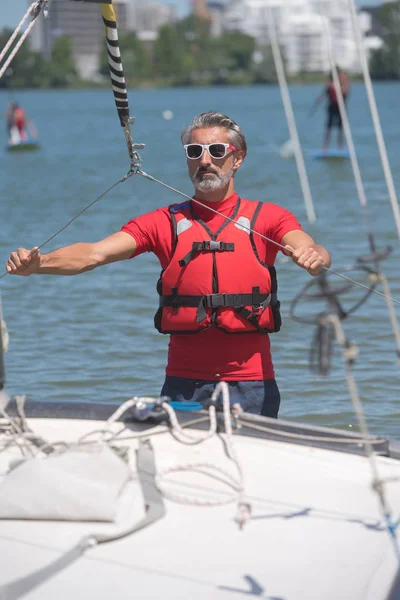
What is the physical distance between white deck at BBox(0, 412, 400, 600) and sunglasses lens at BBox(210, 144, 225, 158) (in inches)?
41.4

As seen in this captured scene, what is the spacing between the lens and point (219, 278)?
3.71 m

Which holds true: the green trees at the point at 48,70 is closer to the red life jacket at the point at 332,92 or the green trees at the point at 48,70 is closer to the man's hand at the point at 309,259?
the red life jacket at the point at 332,92

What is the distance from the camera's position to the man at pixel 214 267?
3.70 metres

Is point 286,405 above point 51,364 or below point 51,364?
below

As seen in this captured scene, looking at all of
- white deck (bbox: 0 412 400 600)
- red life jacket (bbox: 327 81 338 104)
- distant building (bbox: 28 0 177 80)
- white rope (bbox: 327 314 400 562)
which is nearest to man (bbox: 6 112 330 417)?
white deck (bbox: 0 412 400 600)

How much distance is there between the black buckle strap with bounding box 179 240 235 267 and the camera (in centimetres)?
368

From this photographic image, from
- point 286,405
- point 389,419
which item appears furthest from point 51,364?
point 389,419

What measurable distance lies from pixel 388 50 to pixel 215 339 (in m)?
114

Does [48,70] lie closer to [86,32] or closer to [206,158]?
[86,32]

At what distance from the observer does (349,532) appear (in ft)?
8.97

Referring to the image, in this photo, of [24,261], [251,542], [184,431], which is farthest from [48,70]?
[251,542]

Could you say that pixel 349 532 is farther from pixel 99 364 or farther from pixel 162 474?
pixel 99 364

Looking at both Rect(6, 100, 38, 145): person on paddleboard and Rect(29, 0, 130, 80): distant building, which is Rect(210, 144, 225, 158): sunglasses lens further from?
Rect(29, 0, 130, 80): distant building

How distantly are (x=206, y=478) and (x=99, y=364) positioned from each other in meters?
4.05
